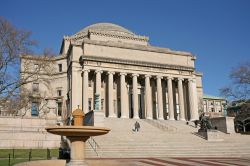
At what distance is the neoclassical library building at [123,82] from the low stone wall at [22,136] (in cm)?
1109

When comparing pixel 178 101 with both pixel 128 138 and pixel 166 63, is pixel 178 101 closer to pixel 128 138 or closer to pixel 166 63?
pixel 166 63

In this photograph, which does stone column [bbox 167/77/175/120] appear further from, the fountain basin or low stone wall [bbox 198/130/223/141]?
the fountain basin

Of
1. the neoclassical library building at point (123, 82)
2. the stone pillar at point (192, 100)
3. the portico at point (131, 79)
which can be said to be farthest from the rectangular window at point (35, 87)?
the stone pillar at point (192, 100)

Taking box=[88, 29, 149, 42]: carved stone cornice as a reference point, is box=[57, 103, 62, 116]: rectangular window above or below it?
below

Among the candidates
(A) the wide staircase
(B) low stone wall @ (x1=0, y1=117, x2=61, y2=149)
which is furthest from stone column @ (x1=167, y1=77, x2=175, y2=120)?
(B) low stone wall @ (x1=0, y1=117, x2=61, y2=149)

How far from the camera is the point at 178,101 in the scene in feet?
175

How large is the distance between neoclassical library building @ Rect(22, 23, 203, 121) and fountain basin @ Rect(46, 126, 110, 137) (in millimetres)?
30644

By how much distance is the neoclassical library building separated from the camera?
47.2 metres

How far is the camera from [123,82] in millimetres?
48125

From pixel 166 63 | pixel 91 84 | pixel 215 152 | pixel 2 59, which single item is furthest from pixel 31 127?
pixel 166 63

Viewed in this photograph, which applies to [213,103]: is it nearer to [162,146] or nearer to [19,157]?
[162,146]

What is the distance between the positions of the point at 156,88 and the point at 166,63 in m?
4.95

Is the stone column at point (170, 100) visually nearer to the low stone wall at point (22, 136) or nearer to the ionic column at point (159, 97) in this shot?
the ionic column at point (159, 97)

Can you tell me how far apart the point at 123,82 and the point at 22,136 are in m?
19.6
